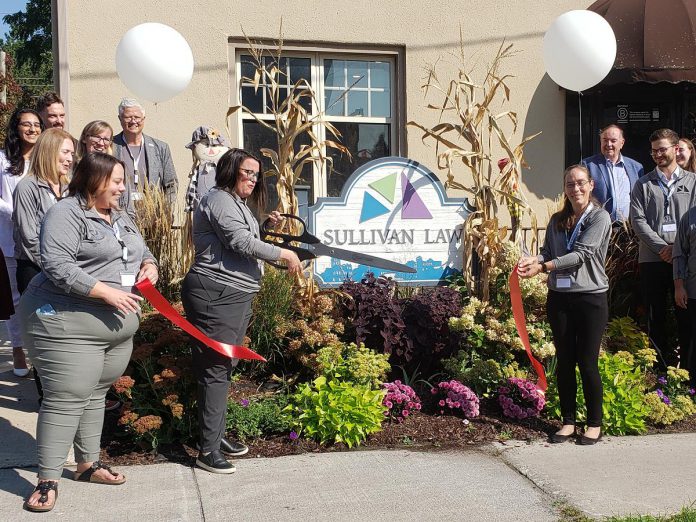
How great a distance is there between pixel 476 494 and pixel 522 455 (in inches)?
30.8

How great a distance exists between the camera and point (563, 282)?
4859 mm

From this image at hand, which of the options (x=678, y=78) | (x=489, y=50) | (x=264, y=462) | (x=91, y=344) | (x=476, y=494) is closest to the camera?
(x=91, y=344)

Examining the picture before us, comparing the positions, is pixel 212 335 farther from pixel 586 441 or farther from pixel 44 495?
pixel 586 441

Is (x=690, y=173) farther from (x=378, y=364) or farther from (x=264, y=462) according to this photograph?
(x=264, y=462)

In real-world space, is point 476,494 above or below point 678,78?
below

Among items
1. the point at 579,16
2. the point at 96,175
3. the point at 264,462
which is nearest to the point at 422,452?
the point at 264,462

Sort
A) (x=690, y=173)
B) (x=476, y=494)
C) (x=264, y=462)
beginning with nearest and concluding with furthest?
(x=476, y=494)
(x=264, y=462)
(x=690, y=173)

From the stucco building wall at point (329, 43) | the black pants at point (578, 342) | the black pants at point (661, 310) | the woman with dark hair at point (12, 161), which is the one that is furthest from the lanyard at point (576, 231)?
the stucco building wall at point (329, 43)

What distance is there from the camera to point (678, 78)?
8086 millimetres

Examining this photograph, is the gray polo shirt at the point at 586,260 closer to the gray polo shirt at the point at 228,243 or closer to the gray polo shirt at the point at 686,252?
the gray polo shirt at the point at 686,252

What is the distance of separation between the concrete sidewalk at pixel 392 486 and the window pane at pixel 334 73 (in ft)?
17.4

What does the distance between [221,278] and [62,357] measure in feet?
3.19

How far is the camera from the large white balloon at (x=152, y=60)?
19.3 ft

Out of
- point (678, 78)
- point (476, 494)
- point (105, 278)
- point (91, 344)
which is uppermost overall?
point (678, 78)
